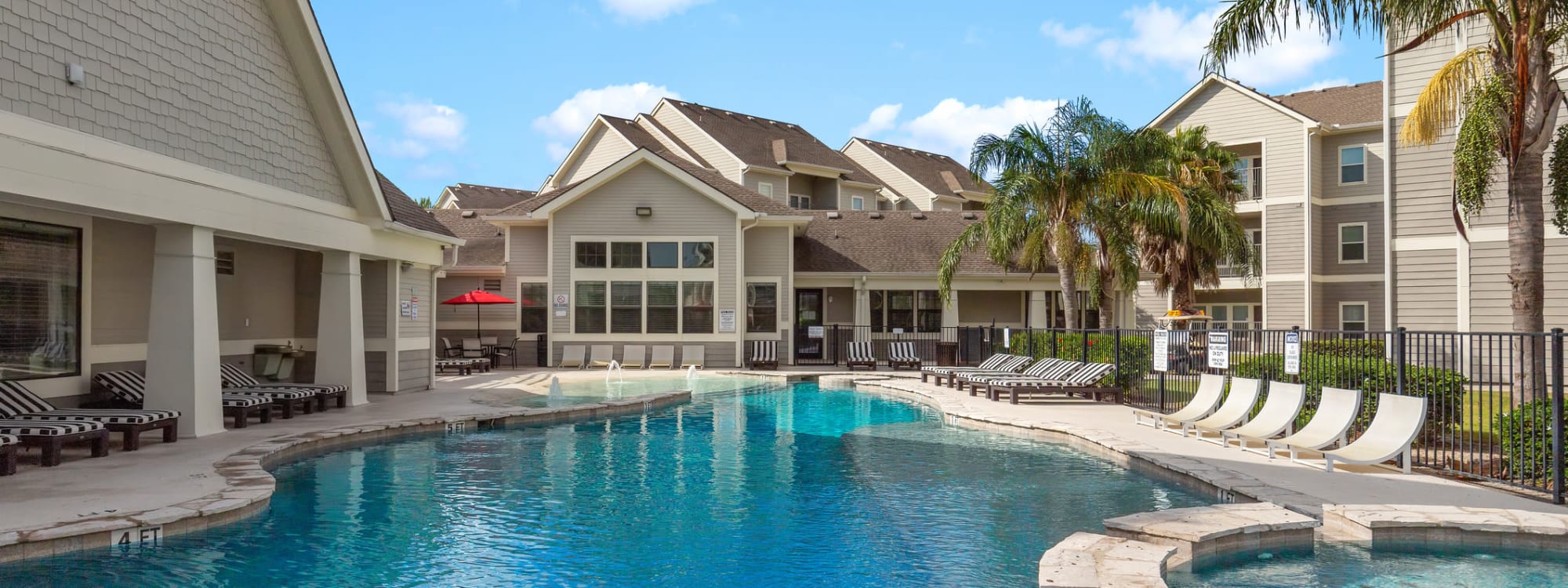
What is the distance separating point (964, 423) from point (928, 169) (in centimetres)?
3436

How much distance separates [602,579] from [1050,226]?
17.9 metres

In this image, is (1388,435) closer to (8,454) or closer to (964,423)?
(964,423)

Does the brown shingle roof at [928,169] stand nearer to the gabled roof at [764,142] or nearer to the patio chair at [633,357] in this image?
the gabled roof at [764,142]

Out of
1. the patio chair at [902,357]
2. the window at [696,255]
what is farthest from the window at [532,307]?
the patio chair at [902,357]

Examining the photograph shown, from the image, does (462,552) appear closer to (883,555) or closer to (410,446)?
(883,555)

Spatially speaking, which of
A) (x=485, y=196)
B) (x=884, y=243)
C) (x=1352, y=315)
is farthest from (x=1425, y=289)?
(x=485, y=196)

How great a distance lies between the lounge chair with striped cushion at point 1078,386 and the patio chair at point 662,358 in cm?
1224

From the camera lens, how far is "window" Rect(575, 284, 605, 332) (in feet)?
97.0

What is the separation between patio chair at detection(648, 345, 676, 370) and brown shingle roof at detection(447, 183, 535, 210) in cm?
1476

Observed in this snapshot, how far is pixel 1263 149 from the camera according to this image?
108 ft

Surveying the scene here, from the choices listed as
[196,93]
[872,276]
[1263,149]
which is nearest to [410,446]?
[196,93]

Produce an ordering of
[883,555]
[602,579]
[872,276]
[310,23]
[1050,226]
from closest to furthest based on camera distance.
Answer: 1. [602,579]
2. [883,555]
3. [310,23]
4. [1050,226]
5. [872,276]

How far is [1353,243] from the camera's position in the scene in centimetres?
3238

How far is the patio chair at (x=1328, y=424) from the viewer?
35.9 ft
